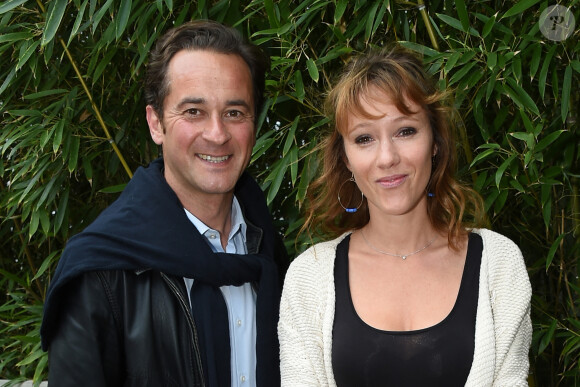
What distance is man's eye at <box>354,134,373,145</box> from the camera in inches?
77.1

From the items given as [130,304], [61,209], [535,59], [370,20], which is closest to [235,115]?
[130,304]

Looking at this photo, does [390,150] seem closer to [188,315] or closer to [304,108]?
[188,315]

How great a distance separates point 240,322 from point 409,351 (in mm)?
461

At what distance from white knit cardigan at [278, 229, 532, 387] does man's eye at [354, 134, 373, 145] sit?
0.99ft

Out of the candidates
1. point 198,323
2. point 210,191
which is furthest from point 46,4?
point 198,323

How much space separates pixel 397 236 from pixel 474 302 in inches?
10.8

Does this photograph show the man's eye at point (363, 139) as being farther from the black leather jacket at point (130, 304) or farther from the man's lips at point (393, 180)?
the black leather jacket at point (130, 304)

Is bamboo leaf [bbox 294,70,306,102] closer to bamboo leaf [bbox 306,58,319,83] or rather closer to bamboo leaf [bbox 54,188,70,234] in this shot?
bamboo leaf [bbox 306,58,319,83]

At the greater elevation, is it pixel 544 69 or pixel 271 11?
pixel 271 11

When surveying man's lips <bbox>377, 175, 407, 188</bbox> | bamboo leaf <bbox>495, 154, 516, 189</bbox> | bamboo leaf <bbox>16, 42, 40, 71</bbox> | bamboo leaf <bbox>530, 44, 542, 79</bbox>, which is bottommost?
man's lips <bbox>377, 175, 407, 188</bbox>

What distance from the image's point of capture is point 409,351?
6.02 feet

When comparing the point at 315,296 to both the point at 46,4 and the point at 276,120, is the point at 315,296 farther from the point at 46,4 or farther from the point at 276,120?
the point at 46,4

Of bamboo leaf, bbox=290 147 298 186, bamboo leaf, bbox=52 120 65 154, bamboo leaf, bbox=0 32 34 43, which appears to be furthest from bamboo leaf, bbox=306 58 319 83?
bamboo leaf, bbox=0 32 34 43

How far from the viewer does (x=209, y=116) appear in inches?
81.6
